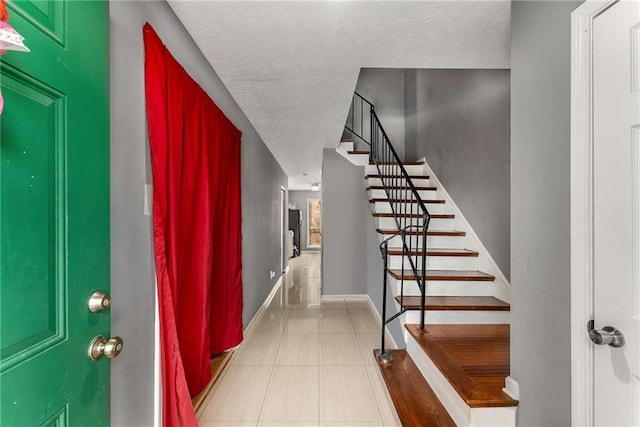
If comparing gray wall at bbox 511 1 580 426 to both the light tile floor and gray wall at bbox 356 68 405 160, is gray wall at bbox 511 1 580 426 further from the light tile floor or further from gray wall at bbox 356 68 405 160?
gray wall at bbox 356 68 405 160

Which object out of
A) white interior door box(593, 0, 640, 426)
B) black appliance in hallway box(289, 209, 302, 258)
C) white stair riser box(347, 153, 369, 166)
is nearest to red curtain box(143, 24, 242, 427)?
white interior door box(593, 0, 640, 426)

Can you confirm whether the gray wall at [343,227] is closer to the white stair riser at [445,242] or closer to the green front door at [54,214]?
the white stair riser at [445,242]

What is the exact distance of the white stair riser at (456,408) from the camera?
137 centimetres

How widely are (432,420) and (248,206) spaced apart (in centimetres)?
263

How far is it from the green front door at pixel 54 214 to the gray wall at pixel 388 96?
17.4 ft

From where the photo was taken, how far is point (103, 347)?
2.70 feet

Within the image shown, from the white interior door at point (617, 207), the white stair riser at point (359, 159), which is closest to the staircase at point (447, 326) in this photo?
the white interior door at point (617, 207)

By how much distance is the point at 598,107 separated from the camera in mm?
966

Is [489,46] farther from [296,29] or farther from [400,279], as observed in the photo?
[400,279]

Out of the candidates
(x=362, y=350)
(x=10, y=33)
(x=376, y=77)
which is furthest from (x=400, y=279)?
(x=376, y=77)

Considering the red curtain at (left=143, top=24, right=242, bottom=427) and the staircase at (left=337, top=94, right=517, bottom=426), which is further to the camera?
the staircase at (left=337, top=94, right=517, bottom=426)

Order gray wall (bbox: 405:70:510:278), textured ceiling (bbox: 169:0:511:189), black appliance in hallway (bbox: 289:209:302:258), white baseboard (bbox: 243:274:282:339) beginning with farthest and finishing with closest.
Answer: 1. black appliance in hallway (bbox: 289:209:302:258)
2. white baseboard (bbox: 243:274:282:339)
3. gray wall (bbox: 405:70:510:278)
4. textured ceiling (bbox: 169:0:511:189)

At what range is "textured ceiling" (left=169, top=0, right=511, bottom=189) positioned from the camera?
145 centimetres

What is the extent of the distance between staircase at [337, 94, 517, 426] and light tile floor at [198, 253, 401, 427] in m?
0.22
